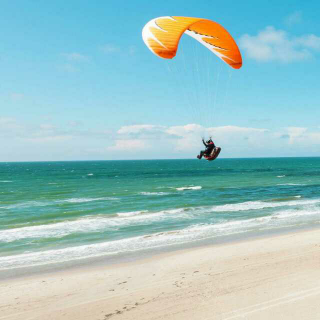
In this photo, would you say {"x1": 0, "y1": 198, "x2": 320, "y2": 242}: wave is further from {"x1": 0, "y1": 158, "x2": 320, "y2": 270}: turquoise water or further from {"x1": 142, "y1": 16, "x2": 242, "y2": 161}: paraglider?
{"x1": 142, "y1": 16, "x2": 242, "y2": 161}: paraglider

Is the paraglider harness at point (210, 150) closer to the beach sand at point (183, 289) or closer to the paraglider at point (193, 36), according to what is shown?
the paraglider at point (193, 36)

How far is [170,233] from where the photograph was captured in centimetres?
1636

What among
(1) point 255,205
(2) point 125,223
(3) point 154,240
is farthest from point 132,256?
(1) point 255,205

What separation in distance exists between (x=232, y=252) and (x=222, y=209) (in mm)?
11407

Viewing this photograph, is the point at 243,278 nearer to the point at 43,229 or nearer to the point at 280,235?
the point at 280,235

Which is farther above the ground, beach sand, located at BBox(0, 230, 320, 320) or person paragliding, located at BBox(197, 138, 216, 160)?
person paragliding, located at BBox(197, 138, 216, 160)

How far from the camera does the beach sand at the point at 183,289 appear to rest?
751 centimetres

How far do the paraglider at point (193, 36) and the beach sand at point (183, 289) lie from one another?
436 cm

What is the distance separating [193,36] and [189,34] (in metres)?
0.26

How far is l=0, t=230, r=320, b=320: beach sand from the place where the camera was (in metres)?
7.51

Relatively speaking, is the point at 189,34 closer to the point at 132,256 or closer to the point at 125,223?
the point at 132,256

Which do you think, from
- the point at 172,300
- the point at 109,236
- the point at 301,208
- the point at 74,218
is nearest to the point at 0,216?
the point at 74,218

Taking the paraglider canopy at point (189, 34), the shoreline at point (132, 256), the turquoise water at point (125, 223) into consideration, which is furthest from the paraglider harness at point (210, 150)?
the turquoise water at point (125, 223)

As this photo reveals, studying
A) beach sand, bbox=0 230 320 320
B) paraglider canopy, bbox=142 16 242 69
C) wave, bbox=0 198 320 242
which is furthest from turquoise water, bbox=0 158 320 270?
paraglider canopy, bbox=142 16 242 69
